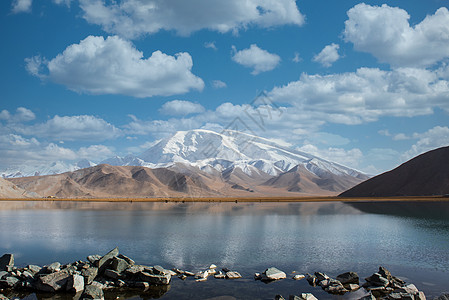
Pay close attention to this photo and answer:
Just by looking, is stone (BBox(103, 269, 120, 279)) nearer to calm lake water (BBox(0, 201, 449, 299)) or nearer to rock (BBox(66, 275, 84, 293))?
rock (BBox(66, 275, 84, 293))

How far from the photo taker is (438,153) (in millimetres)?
141250

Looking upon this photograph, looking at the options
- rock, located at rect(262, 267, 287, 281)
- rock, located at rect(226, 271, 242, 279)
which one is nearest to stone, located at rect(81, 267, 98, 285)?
rock, located at rect(226, 271, 242, 279)

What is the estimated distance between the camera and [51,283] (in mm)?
21281

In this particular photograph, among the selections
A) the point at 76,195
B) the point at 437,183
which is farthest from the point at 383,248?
the point at 76,195

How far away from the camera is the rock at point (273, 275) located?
22516 millimetres

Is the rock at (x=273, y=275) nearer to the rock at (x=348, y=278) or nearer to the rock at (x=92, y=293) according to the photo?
the rock at (x=348, y=278)

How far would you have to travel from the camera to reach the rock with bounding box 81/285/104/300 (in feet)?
64.1

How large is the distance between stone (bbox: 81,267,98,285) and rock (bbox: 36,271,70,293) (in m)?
1.06

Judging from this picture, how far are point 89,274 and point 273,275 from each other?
10815 millimetres

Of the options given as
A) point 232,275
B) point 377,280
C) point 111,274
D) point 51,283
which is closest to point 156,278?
point 111,274

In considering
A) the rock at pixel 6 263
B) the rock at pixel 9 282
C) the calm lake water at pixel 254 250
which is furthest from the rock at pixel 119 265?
the rock at pixel 6 263

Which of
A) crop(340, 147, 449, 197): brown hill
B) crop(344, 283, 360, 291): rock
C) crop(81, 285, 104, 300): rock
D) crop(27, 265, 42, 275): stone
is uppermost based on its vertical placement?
crop(340, 147, 449, 197): brown hill

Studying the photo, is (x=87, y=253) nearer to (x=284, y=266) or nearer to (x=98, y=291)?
(x=98, y=291)

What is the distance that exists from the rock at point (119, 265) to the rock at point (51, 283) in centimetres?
277
